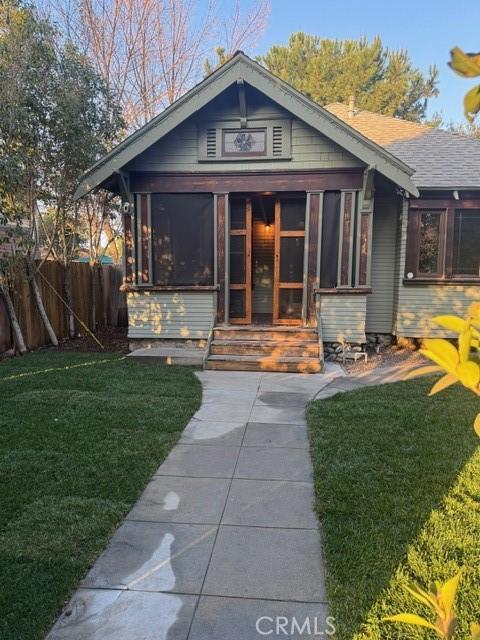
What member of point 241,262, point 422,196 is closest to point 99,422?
point 241,262

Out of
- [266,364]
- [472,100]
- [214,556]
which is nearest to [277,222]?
[266,364]

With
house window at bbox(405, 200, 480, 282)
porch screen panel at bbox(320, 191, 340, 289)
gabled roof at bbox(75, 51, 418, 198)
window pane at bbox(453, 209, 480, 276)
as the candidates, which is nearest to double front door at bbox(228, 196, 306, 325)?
porch screen panel at bbox(320, 191, 340, 289)

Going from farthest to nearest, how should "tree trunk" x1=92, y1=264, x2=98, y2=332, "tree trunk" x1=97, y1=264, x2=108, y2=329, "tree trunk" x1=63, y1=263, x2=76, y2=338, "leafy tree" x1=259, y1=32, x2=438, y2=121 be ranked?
"leafy tree" x1=259, y1=32, x2=438, y2=121, "tree trunk" x1=97, y1=264, x2=108, y2=329, "tree trunk" x1=92, y1=264, x2=98, y2=332, "tree trunk" x1=63, y1=263, x2=76, y2=338

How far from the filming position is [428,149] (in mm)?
10234

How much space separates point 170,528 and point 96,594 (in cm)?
67

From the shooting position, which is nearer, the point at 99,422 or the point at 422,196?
the point at 99,422

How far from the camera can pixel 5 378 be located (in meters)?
6.49

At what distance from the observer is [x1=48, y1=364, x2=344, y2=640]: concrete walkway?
208cm

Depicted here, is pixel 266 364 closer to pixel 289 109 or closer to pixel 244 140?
pixel 244 140

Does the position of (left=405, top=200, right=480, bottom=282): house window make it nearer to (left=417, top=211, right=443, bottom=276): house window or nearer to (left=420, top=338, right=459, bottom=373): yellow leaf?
(left=417, top=211, right=443, bottom=276): house window

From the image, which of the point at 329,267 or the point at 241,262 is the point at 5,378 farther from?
the point at 329,267

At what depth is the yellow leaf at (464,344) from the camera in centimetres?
78

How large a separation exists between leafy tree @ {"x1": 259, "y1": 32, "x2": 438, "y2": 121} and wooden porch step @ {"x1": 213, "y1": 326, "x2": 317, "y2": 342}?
15870 millimetres

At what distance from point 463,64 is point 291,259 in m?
7.84
